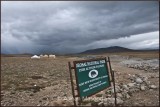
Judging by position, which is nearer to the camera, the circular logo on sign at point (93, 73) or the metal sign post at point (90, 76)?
the metal sign post at point (90, 76)

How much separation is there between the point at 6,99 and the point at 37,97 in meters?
2.00

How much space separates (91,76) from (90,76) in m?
0.08

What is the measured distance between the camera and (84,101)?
15070 millimetres

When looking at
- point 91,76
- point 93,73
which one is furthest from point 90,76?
point 93,73

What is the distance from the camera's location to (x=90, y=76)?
40.9 feet

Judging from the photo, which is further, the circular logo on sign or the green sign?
the circular logo on sign

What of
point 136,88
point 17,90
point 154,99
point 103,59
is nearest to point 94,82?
point 103,59

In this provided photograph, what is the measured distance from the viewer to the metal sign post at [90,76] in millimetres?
11570

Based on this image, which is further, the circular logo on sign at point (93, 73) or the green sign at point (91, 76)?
the circular logo on sign at point (93, 73)

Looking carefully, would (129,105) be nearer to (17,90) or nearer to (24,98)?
(24,98)

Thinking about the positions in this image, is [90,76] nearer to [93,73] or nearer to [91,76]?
[91,76]

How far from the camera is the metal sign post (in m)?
11.6

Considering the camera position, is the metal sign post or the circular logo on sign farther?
the circular logo on sign

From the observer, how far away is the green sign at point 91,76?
11.7 meters
